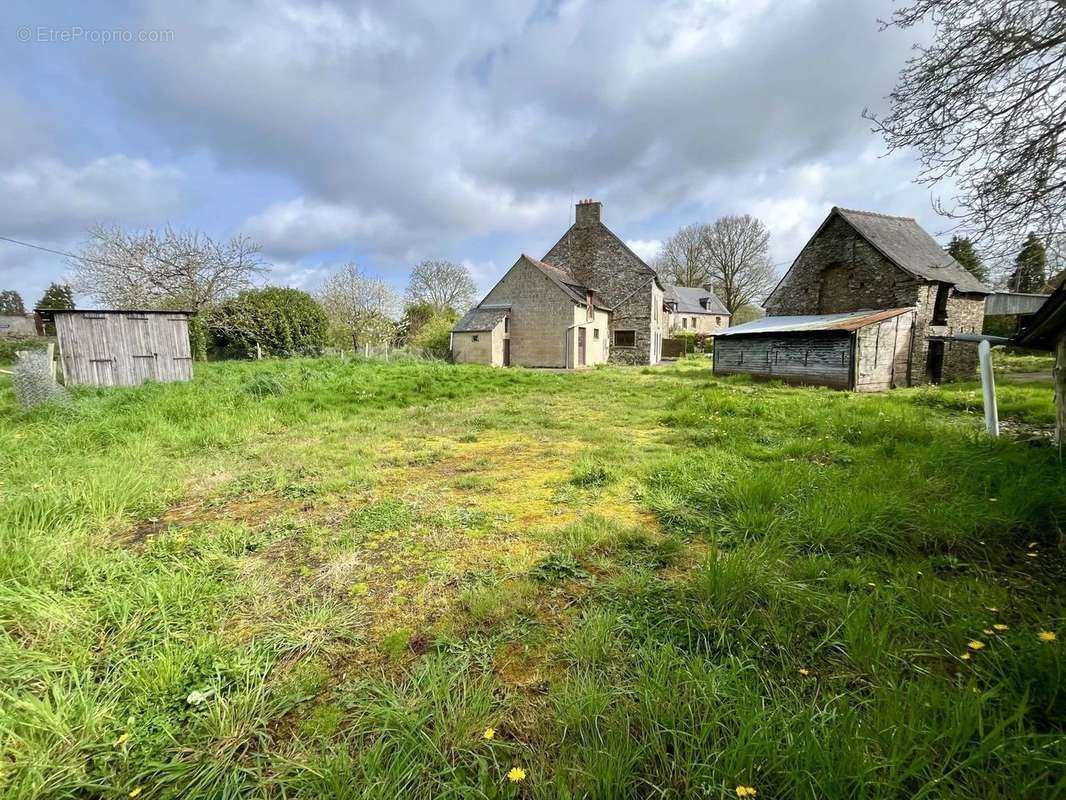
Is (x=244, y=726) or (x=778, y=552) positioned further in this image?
(x=778, y=552)


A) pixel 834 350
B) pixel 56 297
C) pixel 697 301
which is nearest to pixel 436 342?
pixel 834 350

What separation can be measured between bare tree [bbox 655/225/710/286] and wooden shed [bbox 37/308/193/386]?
47144 mm

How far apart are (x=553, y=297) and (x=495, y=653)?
22348 mm

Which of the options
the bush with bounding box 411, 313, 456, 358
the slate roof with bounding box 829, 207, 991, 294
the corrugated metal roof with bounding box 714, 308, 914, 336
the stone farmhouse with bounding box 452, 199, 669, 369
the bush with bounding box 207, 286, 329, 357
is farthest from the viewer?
the bush with bounding box 411, 313, 456, 358

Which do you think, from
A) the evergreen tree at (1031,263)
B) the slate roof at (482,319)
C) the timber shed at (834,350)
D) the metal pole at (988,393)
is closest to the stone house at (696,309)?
the slate roof at (482,319)

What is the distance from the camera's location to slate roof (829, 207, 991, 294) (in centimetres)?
1830

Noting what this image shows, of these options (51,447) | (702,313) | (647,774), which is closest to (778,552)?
(647,774)

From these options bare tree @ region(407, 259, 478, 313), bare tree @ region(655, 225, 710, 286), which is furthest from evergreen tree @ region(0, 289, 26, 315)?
bare tree @ region(655, 225, 710, 286)

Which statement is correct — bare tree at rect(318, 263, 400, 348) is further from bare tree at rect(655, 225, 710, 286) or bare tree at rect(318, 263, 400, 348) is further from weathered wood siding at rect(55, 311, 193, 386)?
bare tree at rect(655, 225, 710, 286)

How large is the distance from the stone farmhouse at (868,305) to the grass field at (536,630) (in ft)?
43.1

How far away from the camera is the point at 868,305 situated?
19.1 m

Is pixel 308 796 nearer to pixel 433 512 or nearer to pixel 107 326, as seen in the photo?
pixel 433 512

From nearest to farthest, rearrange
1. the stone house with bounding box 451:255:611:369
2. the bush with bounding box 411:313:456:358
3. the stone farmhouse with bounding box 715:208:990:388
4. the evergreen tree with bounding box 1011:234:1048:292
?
1. the evergreen tree with bounding box 1011:234:1048:292
2. the stone farmhouse with bounding box 715:208:990:388
3. the stone house with bounding box 451:255:611:369
4. the bush with bounding box 411:313:456:358

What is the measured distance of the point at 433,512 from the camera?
4059 mm
